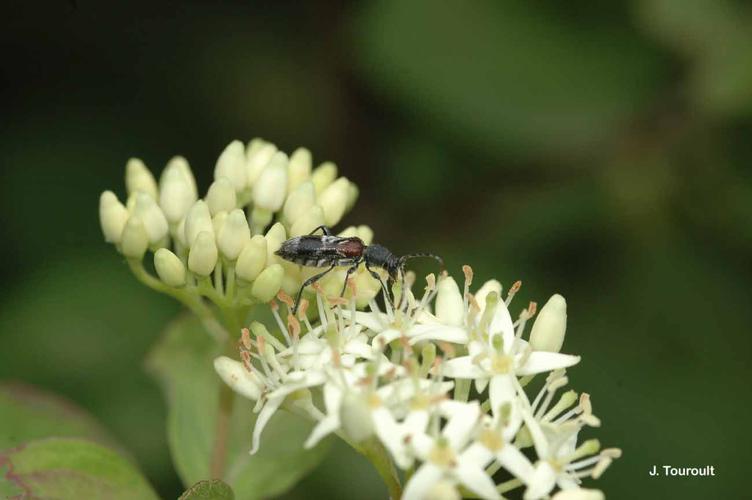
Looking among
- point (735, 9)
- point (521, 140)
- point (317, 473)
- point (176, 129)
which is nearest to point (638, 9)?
point (735, 9)

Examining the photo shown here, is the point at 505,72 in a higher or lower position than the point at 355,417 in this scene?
higher

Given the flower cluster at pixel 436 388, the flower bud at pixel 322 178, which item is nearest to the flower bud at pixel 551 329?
the flower cluster at pixel 436 388

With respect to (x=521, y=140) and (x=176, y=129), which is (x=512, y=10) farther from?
(x=176, y=129)

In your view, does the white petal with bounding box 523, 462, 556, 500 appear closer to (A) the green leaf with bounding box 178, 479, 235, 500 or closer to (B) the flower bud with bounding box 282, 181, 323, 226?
(A) the green leaf with bounding box 178, 479, 235, 500

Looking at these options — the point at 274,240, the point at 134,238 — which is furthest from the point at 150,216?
the point at 274,240

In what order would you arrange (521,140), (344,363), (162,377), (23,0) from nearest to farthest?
(344,363) → (162,377) → (23,0) → (521,140)

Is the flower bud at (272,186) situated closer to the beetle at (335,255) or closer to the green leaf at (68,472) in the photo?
the beetle at (335,255)

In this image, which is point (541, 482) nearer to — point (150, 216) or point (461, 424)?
point (461, 424)
